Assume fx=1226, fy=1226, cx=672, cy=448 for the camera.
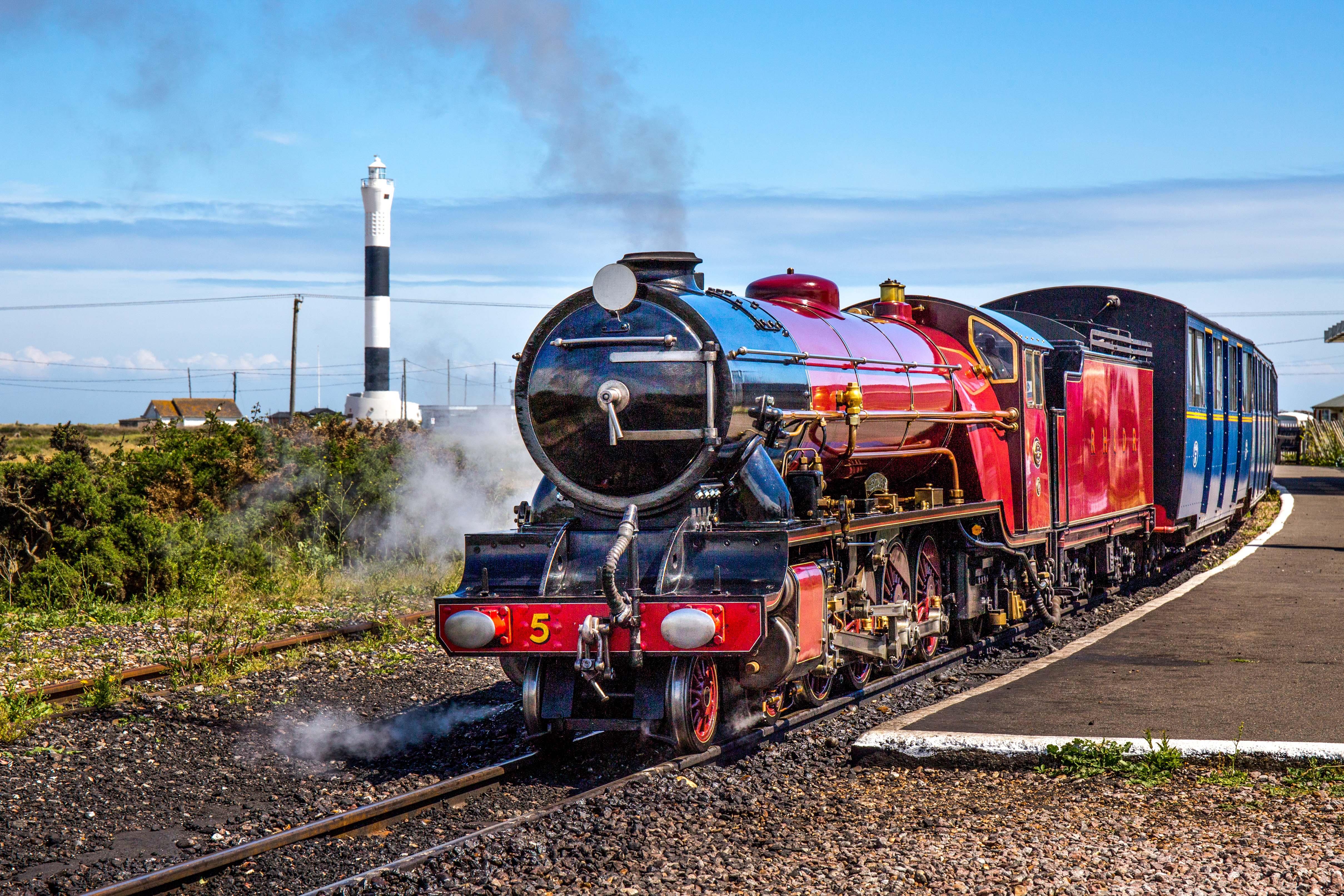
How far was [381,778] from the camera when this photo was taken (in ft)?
21.1

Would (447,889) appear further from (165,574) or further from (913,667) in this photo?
(165,574)

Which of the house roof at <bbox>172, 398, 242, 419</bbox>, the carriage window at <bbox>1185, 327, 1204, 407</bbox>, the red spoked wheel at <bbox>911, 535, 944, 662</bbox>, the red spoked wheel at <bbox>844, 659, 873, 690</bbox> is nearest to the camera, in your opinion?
the red spoked wheel at <bbox>844, 659, 873, 690</bbox>

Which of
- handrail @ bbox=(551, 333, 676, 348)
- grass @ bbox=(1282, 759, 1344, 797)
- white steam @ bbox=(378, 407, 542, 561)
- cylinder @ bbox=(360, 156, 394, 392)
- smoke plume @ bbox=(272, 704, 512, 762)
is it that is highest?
cylinder @ bbox=(360, 156, 394, 392)

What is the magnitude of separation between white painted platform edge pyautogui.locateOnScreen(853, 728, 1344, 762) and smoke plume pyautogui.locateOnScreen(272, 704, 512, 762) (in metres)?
2.63

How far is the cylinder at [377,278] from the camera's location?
44.7m

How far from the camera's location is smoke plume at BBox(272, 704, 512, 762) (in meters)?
6.99

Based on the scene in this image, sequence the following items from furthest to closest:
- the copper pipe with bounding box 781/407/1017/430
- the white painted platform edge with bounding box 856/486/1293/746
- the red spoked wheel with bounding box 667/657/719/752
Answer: the copper pipe with bounding box 781/407/1017/430 < the white painted platform edge with bounding box 856/486/1293/746 < the red spoked wheel with bounding box 667/657/719/752

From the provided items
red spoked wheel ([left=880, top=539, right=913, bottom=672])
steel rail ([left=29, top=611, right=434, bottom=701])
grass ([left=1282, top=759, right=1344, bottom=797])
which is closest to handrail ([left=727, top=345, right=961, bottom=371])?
red spoked wheel ([left=880, top=539, right=913, bottom=672])

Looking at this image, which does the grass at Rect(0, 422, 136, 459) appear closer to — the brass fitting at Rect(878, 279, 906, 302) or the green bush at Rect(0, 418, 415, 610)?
the green bush at Rect(0, 418, 415, 610)

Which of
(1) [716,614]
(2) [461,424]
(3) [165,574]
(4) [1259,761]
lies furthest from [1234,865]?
(2) [461,424]

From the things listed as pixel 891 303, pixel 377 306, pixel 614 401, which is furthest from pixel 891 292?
pixel 377 306

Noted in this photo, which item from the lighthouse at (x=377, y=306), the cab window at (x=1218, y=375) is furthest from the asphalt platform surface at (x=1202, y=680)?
the lighthouse at (x=377, y=306)

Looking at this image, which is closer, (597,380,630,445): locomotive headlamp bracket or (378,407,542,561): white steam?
(597,380,630,445): locomotive headlamp bracket

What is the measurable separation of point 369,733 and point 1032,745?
12.6 feet
